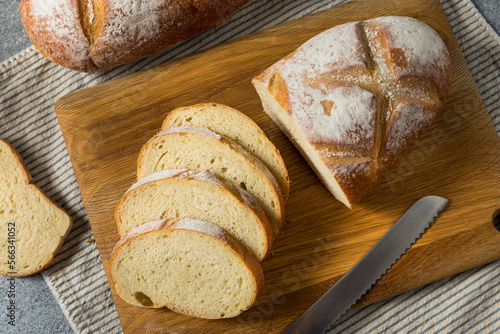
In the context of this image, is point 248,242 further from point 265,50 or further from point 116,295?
point 265,50

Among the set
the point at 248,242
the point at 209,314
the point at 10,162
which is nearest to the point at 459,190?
the point at 248,242

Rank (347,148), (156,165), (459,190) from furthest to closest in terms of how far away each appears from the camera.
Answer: (459,190)
(156,165)
(347,148)

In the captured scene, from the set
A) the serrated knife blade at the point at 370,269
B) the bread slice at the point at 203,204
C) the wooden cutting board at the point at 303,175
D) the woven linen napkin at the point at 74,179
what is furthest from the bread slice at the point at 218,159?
the woven linen napkin at the point at 74,179

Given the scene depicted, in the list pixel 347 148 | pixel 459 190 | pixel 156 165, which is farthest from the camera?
pixel 459 190

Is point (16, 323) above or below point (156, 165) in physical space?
below

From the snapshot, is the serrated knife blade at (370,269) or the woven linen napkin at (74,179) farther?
the woven linen napkin at (74,179)

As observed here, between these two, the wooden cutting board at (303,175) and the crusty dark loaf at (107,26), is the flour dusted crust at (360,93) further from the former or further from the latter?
the crusty dark loaf at (107,26)

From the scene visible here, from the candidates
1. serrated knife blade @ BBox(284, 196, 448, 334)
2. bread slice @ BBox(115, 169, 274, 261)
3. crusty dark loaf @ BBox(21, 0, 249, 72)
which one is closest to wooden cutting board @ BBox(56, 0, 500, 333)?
serrated knife blade @ BBox(284, 196, 448, 334)

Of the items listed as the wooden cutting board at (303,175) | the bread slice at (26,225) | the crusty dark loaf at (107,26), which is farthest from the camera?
the bread slice at (26,225)
